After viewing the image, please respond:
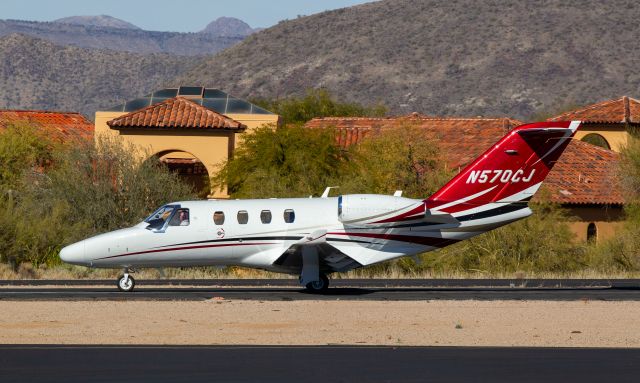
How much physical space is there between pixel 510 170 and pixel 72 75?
517 ft

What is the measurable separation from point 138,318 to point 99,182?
2240cm

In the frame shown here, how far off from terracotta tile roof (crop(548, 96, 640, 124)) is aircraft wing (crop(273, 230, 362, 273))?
37.9 meters

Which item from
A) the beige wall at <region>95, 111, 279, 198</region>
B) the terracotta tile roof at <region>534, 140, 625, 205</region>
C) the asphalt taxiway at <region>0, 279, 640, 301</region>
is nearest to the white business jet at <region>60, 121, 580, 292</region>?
the asphalt taxiway at <region>0, 279, 640, 301</region>

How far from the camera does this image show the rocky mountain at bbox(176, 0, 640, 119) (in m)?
121

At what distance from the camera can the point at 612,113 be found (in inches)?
2655

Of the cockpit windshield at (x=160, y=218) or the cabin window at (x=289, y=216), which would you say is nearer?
the cabin window at (x=289, y=216)

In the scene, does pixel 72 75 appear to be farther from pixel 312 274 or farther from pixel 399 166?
pixel 312 274

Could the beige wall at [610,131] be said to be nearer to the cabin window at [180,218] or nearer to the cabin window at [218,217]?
the cabin window at [218,217]

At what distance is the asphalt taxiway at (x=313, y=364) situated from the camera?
1678cm

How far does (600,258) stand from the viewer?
4478 centimetres

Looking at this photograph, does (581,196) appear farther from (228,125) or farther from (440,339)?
(440,339)

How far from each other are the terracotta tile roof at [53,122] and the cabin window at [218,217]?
32707 millimetres

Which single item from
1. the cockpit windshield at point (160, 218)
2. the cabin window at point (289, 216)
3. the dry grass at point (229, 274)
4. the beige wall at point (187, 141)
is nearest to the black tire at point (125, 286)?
the cockpit windshield at point (160, 218)

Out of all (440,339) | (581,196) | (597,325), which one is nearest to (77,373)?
(440,339)
